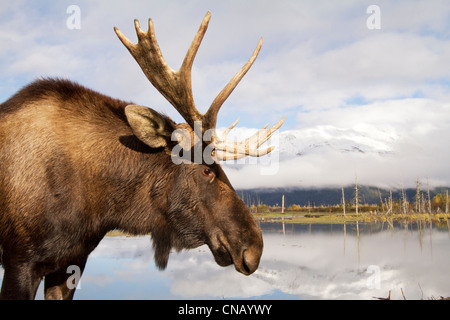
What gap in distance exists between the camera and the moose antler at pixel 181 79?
15.0 feet

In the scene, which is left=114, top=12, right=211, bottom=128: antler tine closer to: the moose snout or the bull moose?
the bull moose

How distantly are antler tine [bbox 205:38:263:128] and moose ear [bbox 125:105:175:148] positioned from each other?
1.78ft

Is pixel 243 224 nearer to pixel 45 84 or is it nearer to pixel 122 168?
pixel 122 168

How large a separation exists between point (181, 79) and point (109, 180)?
1537 mm

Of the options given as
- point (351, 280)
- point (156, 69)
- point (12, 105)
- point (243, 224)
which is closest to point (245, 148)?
point (243, 224)

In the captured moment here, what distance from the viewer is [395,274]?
32.5m

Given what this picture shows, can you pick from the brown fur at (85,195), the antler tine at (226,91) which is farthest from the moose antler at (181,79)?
the brown fur at (85,195)

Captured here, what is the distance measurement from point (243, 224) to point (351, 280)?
116ft

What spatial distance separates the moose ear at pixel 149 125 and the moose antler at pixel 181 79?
333 millimetres

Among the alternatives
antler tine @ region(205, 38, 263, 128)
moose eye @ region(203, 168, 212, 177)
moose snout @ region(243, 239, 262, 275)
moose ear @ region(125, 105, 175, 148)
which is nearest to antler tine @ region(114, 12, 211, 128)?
antler tine @ region(205, 38, 263, 128)

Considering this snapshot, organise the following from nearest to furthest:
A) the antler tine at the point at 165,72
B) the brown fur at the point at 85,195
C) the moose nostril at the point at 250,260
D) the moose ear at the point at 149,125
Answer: the brown fur at the point at 85,195, the moose nostril at the point at 250,260, the moose ear at the point at 149,125, the antler tine at the point at 165,72

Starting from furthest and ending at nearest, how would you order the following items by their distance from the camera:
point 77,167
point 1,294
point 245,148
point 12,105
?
point 245,148
point 12,105
point 77,167
point 1,294

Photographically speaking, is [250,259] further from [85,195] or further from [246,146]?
[85,195]

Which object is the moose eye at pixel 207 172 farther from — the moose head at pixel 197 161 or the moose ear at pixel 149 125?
the moose ear at pixel 149 125
